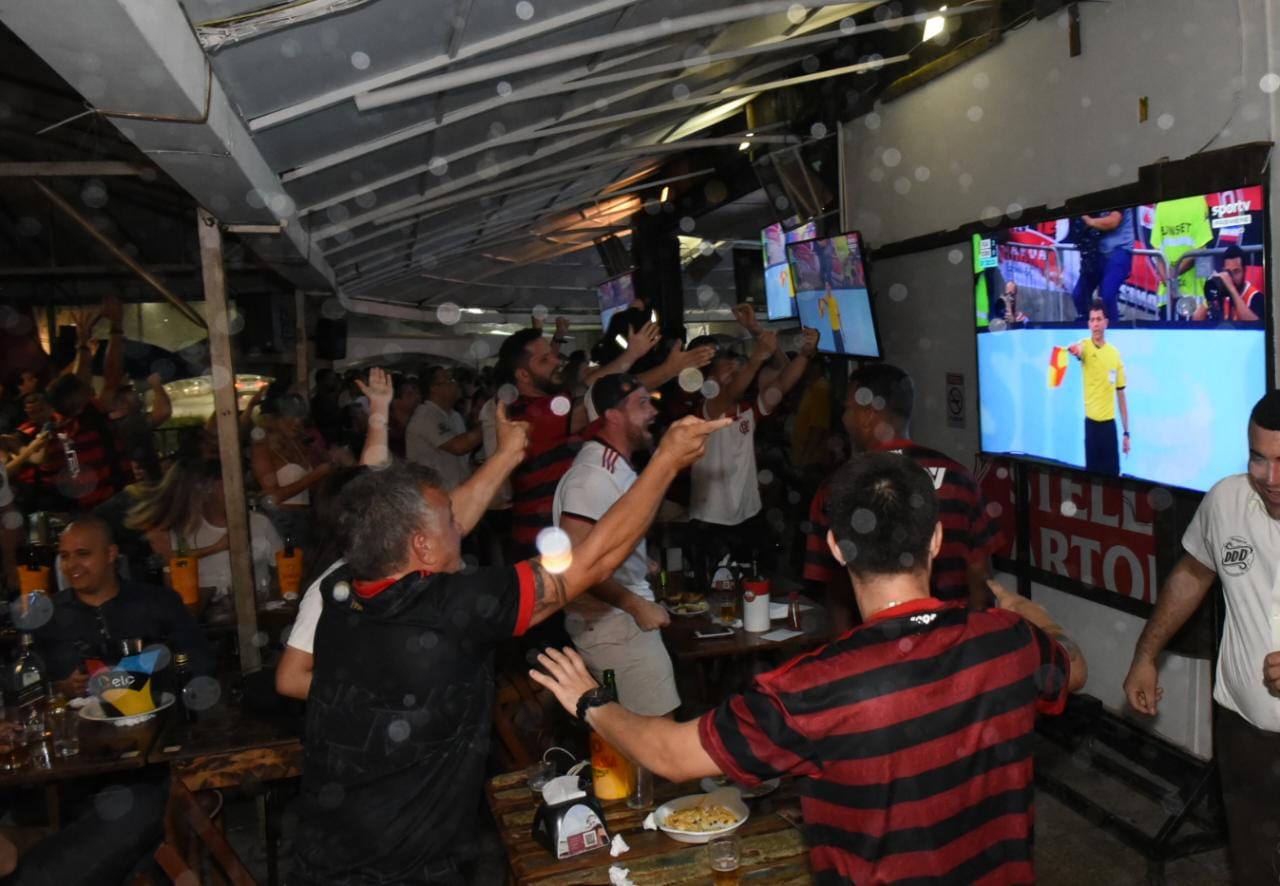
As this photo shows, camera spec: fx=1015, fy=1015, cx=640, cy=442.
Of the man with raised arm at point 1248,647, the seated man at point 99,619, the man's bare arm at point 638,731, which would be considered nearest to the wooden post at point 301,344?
the seated man at point 99,619

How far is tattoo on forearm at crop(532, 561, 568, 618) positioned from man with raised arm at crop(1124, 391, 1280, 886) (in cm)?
186

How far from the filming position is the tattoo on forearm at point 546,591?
7.52 ft

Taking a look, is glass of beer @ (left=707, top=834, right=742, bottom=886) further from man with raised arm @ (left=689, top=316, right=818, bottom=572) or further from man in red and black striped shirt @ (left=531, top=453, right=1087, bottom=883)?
man with raised arm @ (left=689, top=316, right=818, bottom=572)

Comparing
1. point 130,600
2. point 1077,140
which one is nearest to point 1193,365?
point 1077,140

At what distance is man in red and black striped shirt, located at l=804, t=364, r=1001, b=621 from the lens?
3.46 m

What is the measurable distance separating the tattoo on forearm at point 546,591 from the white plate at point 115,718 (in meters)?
1.95

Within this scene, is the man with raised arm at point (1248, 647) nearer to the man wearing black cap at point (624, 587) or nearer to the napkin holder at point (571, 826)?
the man wearing black cap at point (624, 587)

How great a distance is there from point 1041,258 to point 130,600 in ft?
13.2

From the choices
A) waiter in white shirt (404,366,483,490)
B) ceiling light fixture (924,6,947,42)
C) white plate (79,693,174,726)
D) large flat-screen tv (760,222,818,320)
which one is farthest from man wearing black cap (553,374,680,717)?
large flat-screen tv (760,222,818,320)

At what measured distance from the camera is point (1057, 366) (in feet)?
14.6

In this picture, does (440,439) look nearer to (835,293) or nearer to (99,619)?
(835,293)

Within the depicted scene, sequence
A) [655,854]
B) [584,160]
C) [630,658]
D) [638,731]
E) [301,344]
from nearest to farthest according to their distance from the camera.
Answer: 1. [638,731]
2. [655,854]
3. [630,658]
4. [584,160]
5. [301,344]

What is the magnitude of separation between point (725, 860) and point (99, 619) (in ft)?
9.29

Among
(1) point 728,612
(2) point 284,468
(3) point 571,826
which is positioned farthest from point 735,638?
(2) point 284,468
